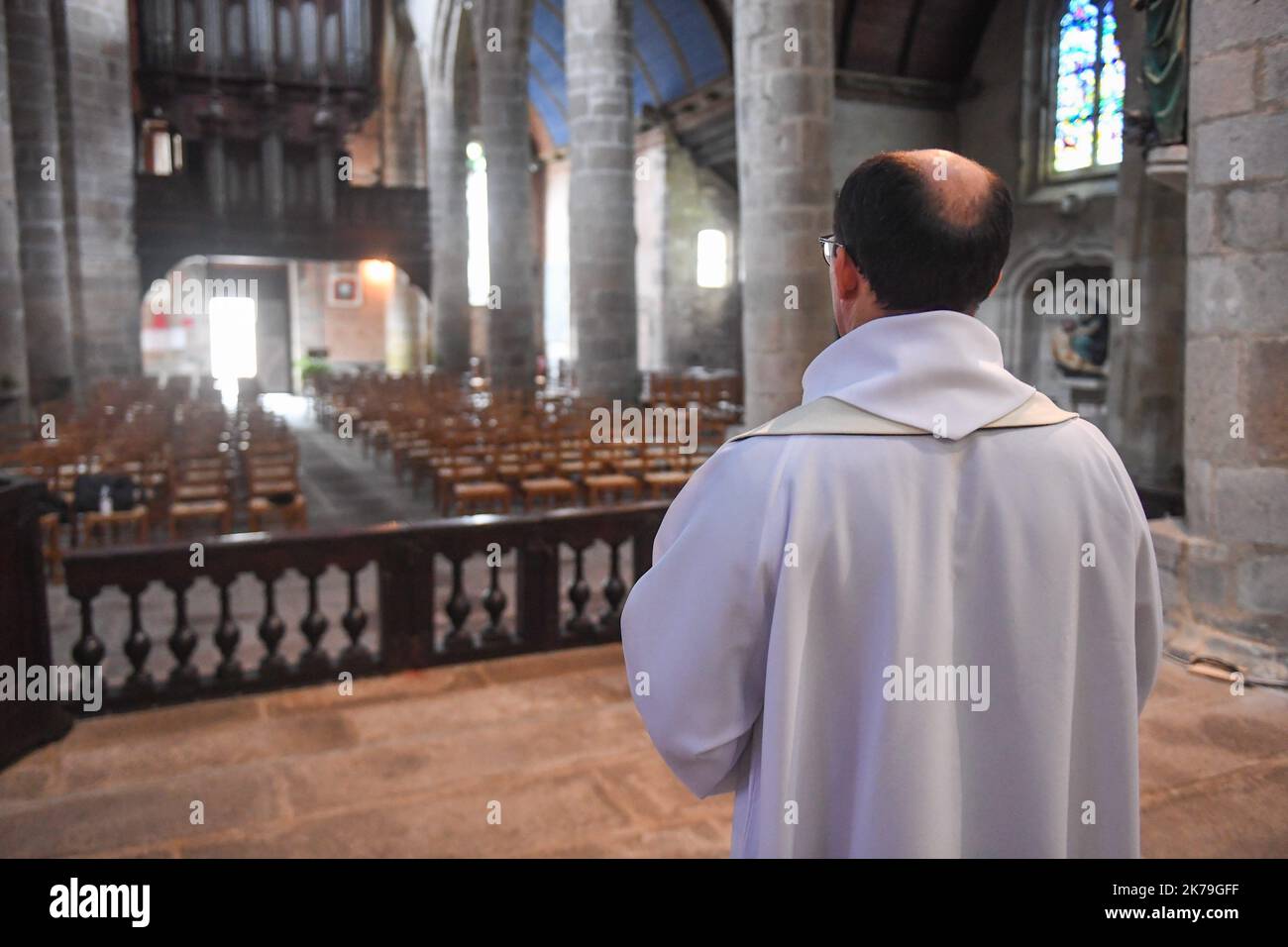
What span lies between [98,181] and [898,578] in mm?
23055

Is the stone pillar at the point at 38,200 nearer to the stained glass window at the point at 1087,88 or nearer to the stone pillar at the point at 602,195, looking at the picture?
the stone pillar at the point at 602,195

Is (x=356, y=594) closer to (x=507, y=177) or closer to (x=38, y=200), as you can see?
(x=507, y=177)

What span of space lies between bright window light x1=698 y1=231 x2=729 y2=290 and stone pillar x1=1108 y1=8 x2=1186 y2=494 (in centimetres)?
1529

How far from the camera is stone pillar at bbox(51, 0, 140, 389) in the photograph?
20.1 metres

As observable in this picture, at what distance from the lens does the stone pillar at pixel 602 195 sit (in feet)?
49.6

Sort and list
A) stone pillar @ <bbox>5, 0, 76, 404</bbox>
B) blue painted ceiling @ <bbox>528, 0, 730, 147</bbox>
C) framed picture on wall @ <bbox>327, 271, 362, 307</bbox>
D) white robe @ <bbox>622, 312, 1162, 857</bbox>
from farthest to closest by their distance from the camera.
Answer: framed picture on wall @ <bbox>327, 271, 362, 307</bbox>
blue painted ceiling @ <bbox>528, 0, 730, 147</bbox>
stone pillar @ <bbox>5, 0, 76, 404</bbox>
white robe @ <bbox>622, 312, 1162, 857</bbox>

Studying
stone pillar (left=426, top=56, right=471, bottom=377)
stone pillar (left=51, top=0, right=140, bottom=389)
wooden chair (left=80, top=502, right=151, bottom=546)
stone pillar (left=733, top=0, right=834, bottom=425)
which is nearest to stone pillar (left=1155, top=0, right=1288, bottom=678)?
stone pillar (left=733, top=0, right=834, bottom=425)

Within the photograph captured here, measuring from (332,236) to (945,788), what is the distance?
959 inches

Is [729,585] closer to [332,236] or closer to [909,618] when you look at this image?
[909,618]

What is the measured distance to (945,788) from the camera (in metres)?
1.38

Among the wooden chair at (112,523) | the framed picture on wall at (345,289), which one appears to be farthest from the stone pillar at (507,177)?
the framed picture on wall at (345,289)

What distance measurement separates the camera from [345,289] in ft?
103

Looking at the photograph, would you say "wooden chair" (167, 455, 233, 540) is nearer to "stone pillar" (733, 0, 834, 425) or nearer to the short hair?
"stone pillar" (733, 0, 834, 425)
